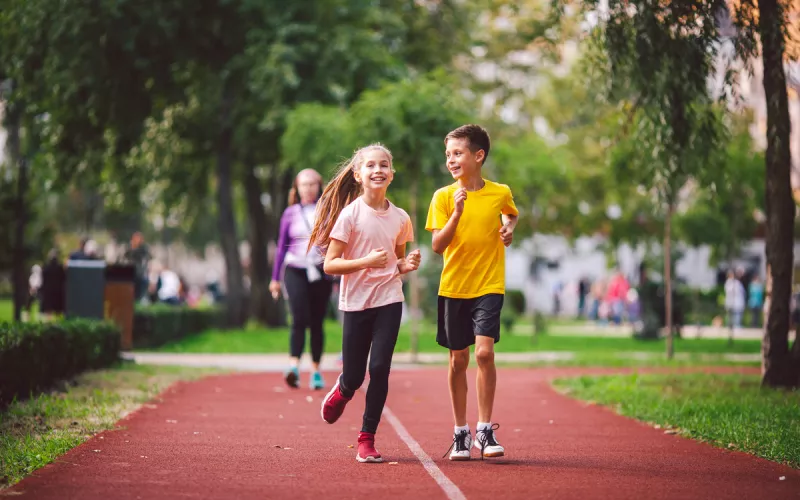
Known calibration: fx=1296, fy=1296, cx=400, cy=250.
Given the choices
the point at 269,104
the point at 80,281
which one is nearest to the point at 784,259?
the point at 80,281

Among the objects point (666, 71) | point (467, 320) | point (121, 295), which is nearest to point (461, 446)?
point (467, 320)

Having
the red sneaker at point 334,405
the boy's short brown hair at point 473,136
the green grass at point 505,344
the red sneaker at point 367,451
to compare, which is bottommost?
the green grass at point 505,344

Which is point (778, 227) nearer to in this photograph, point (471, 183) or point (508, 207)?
point (508, 207)

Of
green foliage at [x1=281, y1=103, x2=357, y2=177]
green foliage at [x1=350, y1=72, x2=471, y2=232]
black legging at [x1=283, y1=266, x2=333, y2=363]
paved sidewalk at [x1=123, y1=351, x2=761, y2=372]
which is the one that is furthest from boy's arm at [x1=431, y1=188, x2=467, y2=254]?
green foliage at [x1=281, y1=103, x2=357, y2=177]

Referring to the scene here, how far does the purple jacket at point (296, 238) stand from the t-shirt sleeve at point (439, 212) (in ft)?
14.9

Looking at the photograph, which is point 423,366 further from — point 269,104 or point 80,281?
point 269,104

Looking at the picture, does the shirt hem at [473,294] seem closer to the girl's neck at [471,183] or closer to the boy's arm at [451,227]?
the boy's arm at [451,227]

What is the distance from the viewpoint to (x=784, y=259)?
13062 mm

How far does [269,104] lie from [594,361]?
423 inches

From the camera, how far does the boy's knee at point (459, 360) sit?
26.2ft

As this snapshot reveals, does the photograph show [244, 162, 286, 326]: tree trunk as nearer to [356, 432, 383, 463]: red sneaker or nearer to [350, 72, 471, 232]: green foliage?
[350, 72, 471, 232]: green foliage

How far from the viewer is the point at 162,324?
77.7 feet

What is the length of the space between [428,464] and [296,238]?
16.9ft

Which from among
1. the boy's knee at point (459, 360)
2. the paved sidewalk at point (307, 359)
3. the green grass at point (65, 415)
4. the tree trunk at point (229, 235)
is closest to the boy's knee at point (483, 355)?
the boy's knee at point (459, 360)
